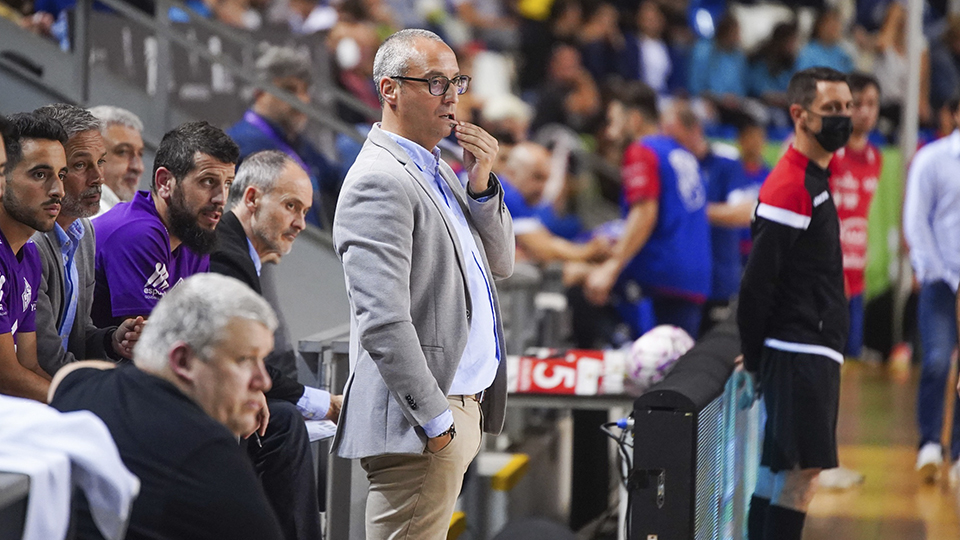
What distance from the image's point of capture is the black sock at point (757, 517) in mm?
4590

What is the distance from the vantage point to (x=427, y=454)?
304 cm

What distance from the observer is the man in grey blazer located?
2945 millimetres

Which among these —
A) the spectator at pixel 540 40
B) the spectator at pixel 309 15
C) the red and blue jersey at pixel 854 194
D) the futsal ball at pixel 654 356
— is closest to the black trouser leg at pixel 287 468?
the futsal ball at pixel 654 356

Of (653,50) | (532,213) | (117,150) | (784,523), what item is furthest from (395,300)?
(653,50)

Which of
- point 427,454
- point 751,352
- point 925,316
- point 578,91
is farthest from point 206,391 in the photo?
point 578,91

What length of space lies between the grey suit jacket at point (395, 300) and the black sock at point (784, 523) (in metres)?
1.92

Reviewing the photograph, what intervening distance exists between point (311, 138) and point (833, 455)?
3175 millimetres

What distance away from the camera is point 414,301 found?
3.07m

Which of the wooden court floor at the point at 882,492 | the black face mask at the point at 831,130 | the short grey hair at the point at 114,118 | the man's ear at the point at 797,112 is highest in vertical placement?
the man's ear at the point at 797,112

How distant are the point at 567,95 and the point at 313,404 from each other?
840 centimetres

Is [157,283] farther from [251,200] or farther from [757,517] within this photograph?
[757,517]

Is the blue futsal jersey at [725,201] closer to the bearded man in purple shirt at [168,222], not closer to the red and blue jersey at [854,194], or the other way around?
the red and blue jersey at [854,194]

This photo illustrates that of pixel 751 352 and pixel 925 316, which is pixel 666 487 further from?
pixel 925 316

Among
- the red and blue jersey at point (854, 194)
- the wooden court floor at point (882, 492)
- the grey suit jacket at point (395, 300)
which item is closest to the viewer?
the grey suit jacket at point (395, 300)
